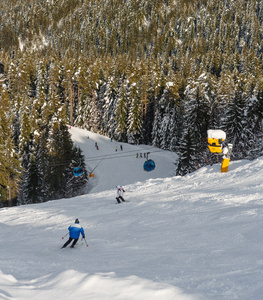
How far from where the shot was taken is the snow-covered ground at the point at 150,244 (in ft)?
17.3

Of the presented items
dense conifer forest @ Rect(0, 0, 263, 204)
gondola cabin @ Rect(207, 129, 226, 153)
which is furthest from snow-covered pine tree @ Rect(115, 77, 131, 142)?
gondola cabin @ Rect(207, 129, 226, 153)

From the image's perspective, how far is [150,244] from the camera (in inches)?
366

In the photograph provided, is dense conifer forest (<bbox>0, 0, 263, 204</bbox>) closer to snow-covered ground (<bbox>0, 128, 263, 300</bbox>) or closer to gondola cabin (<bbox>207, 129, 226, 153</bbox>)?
gondola cabin (<bbox>207, 129, 226, 153</bbox>)

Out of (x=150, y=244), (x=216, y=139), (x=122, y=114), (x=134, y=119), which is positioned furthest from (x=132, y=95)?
(x=150, y=244)

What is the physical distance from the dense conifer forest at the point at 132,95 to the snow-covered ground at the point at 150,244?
1716 cm

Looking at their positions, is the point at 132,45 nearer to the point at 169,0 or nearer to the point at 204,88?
the point at 169,0

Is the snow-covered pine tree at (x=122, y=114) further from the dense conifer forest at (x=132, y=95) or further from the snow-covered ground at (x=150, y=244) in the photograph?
the snow-covered ground at (x=150, y=244)

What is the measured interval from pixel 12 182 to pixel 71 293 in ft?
97.6

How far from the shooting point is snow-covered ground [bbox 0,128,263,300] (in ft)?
17.3

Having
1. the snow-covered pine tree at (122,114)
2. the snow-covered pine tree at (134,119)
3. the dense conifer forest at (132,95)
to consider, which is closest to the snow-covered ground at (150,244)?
the dense conifer forest at (132,95)

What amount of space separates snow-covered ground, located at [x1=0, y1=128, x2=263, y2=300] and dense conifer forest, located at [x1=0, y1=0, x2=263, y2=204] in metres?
17.2

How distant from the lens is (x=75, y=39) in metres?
151

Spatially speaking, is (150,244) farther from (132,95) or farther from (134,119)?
(132,95)

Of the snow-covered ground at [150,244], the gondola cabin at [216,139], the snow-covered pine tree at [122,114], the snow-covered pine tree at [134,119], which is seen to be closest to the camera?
the snow-covered ground at [150,244]
